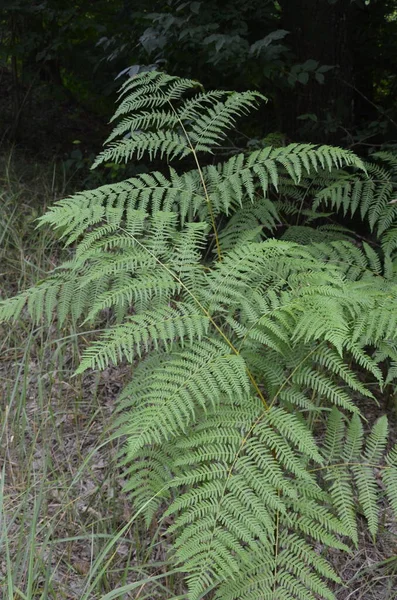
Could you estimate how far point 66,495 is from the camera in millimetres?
2373

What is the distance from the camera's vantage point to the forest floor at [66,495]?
2.09 m

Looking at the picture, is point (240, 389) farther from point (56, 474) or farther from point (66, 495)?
point (56, 474)

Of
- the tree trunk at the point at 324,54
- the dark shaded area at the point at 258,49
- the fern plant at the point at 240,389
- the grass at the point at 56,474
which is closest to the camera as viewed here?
the fern plant at the point at 240,389

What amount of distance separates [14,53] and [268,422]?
3.89 metres

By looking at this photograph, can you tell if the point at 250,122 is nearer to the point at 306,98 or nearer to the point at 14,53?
the point at 306,98

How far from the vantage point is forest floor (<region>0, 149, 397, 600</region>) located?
209 cm

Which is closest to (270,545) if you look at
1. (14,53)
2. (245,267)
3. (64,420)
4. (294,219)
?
(245,267)

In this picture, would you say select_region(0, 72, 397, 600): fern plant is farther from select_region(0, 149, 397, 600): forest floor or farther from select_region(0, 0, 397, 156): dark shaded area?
select_region(0, 0, 397, 156): dark shaded area

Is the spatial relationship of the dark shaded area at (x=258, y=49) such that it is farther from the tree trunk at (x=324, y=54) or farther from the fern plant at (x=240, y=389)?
the fern plant at (x=240, y=389)

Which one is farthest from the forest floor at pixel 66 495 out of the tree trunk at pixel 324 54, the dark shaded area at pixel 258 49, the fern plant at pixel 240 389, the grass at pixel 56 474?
the tree trunk at pixel 324 54

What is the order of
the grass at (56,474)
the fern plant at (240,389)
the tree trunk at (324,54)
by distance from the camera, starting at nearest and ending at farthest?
the fern plant at (240,389)
the grass at (56,474)
the tree trunk at (324,54)

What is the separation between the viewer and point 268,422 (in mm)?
2139

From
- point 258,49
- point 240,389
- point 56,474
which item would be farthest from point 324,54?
point 56,474

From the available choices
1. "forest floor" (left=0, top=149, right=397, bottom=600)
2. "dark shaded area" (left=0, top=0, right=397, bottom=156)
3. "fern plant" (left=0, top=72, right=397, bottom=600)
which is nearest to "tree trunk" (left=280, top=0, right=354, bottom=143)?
"dark shaded area" (left=0, top=0, right=397, bottom=156)
